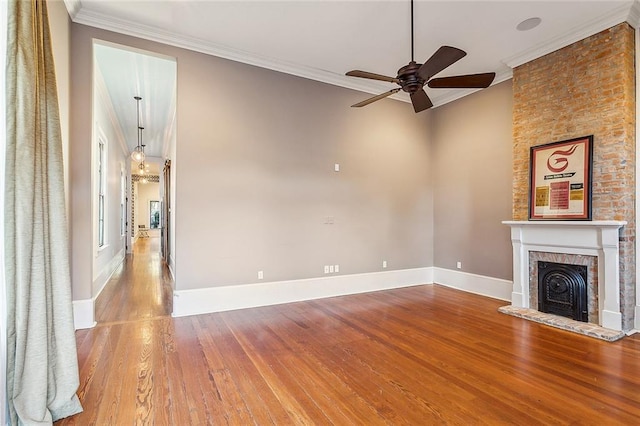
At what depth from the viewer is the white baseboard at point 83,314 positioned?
354cm

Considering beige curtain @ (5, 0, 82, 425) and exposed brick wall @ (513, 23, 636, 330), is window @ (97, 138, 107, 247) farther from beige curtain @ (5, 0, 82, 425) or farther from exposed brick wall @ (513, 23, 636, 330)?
exposed brick wall @ (513, 23, 636, 330)

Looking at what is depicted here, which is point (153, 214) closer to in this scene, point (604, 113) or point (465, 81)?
point (465, 81)

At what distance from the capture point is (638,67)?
361 centimetres

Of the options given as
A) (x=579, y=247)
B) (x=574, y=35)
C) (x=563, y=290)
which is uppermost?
(x=574, y=35)

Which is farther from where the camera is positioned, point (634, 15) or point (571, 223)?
point (571, 223)

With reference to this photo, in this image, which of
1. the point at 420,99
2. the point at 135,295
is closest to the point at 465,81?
the point at 420,99

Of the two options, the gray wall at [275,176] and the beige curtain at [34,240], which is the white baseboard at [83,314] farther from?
the beige curtain at [34,240]

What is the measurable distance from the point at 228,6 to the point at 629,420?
4.68 meters

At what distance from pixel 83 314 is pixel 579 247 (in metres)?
5.68

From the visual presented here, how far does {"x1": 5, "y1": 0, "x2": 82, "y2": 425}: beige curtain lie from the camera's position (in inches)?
69.5

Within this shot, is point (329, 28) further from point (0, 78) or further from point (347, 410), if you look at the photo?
point (347, 410)

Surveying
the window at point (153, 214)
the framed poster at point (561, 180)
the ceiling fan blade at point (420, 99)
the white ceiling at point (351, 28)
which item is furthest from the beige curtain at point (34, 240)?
the window at point (153, 214)

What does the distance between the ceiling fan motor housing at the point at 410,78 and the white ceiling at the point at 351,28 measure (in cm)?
98

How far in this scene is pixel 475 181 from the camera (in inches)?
209
